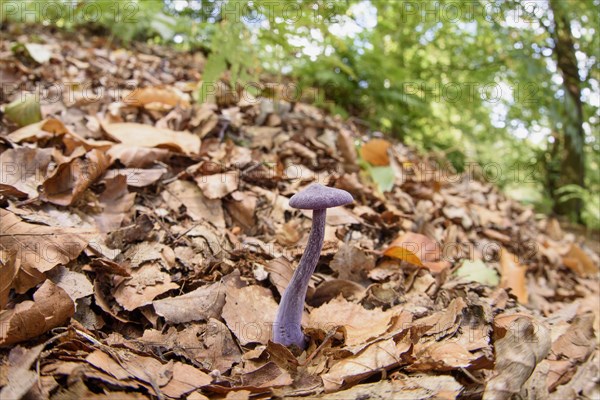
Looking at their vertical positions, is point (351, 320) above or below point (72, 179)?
below

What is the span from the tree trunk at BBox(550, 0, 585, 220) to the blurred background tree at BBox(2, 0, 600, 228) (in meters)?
0.02

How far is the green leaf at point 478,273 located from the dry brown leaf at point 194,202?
1.71 meters

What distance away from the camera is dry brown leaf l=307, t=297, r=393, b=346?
1.87m

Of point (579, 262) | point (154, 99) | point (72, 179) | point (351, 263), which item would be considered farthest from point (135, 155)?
point (579, 262)

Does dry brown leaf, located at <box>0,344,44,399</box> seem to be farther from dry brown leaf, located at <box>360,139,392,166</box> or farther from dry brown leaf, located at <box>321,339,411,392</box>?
dry brown leaf, located at <box>360,139,392,166</box>

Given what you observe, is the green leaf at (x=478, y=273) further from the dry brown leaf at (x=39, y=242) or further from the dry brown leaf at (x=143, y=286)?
the dry brown leaf at (x=39, y=242)

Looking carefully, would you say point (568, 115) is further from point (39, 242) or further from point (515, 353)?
point (39, 242)

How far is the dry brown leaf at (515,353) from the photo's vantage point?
161cm

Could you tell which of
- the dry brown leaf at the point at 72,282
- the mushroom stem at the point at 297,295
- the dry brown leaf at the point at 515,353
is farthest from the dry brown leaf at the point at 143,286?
the dry brown leaf at the point at 515,353

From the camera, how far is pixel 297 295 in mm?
1822

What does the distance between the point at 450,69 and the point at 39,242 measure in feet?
19.6

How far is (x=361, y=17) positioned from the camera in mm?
5719

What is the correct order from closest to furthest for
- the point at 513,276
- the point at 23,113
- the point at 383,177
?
the point at 23,113, the point at 513,276, the point at 383,177

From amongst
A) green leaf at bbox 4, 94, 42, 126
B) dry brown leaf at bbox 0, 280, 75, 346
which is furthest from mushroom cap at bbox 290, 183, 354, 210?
green leaf at bbox 4, 94, 42, 126
